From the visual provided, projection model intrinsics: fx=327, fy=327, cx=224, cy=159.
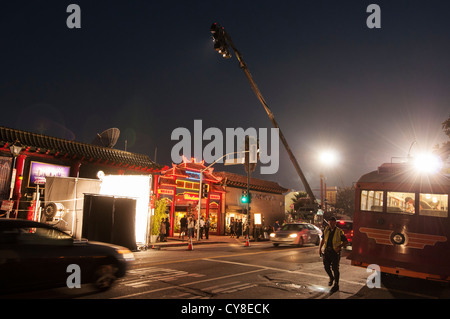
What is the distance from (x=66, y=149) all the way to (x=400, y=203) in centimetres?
2058

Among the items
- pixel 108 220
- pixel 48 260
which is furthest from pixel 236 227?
pixel 48 260

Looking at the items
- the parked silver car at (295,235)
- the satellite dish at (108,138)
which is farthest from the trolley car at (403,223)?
the satellite dish at (108,138)

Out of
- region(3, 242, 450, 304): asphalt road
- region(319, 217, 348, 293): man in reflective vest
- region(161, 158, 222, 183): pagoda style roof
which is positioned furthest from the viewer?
region(161, 158, 222, 183): pagoda style roof

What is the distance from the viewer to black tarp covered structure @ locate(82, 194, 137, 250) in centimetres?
1337

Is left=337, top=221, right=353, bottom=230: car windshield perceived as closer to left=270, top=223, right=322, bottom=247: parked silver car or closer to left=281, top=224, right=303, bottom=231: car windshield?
left=270, top=223, right=322, bottom=247: parked silver car

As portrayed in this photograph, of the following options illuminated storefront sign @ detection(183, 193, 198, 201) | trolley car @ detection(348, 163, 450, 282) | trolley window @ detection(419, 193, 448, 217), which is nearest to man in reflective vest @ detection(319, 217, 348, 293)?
trolley car @ detection(348, 163, 450, 282)

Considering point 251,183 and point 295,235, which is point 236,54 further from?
point 251,183

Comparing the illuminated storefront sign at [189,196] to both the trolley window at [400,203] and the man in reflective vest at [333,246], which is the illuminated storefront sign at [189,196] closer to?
the man in reflective vest at [333,246]

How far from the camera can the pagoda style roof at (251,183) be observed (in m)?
35.4

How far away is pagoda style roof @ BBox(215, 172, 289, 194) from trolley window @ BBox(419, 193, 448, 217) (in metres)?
26.2

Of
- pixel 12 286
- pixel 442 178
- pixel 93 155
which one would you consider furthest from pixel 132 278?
pixel 93 155

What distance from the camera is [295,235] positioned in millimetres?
20516
